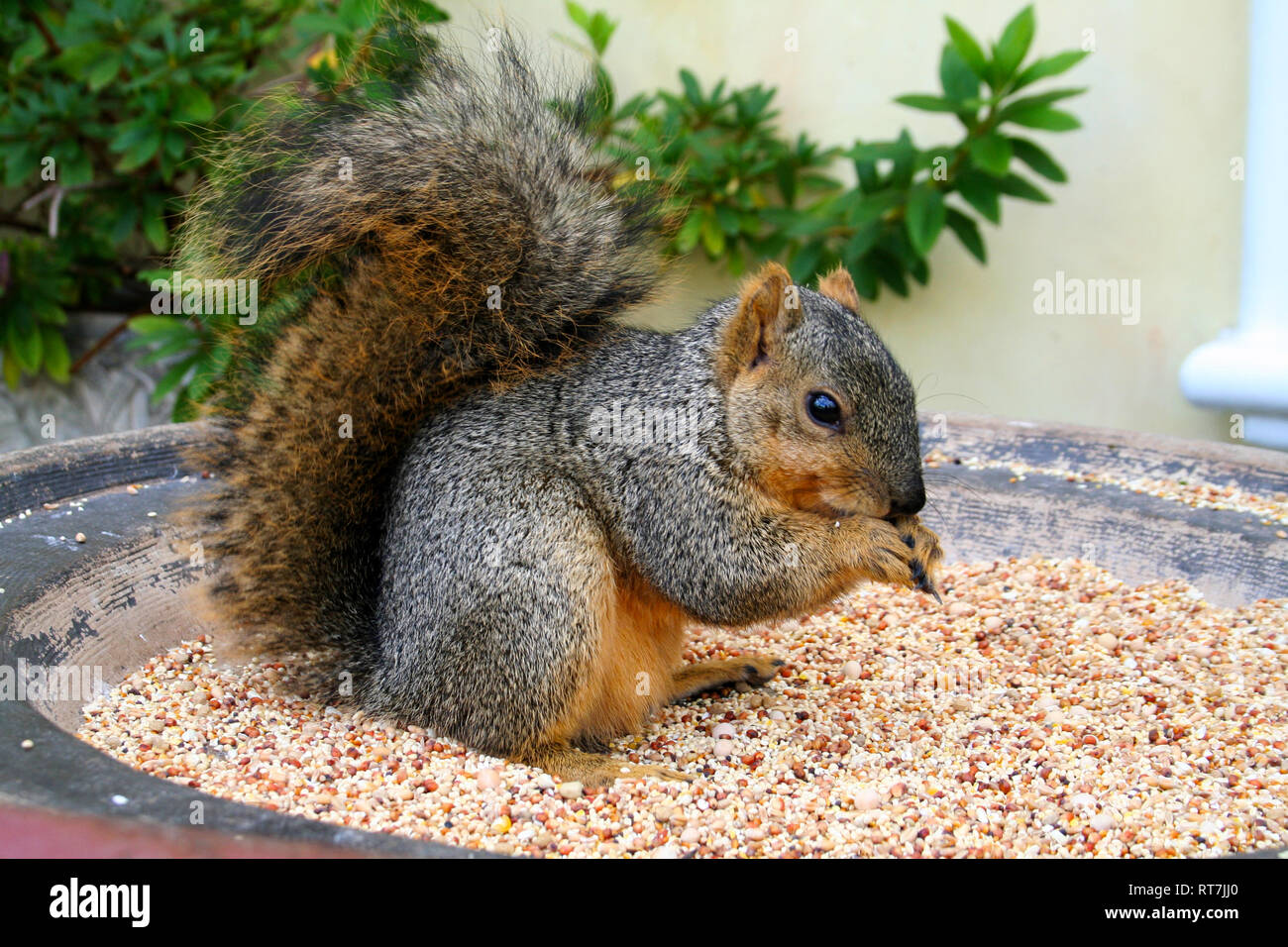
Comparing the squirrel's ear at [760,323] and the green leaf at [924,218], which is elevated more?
the green leaf at [924,218]

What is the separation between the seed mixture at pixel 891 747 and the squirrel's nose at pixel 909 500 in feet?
1.32

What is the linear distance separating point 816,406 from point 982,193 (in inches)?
79.0

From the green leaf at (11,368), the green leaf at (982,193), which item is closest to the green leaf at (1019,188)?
the green leaf at (982,193)

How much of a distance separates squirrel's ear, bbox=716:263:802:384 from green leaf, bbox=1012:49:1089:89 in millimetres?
1841

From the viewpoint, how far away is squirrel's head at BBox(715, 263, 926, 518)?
1701 millimetres

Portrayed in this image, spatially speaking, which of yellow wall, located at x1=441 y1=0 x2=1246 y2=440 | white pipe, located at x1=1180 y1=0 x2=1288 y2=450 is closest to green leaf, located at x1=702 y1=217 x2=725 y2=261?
yellow wall, located at x1=441 y1=0 x2=1246 y2=440

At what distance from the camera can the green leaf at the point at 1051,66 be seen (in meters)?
3.19

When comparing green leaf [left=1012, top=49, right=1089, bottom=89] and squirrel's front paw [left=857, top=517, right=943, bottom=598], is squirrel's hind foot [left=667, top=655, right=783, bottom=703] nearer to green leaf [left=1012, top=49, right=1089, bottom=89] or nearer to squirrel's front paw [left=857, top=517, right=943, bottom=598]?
squirrel's front paw [left=857, top=517, right=943, bottom=598]

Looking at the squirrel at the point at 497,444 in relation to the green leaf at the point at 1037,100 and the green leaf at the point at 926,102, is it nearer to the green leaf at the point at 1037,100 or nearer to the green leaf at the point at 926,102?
the green leaf at the point at 926,102

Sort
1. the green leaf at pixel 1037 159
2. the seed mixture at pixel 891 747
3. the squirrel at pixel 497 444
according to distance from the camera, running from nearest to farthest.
Result: the seed mixture at pixel 891 747 → the squirrel at pixel 497 444 → the green leaf at pixel 1037 159

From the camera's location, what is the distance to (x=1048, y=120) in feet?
10.6

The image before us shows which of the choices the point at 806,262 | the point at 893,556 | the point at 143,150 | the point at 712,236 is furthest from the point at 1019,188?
the point at 143,150

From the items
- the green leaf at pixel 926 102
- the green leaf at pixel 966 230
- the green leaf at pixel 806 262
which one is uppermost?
the green leaf at pixel 926 102
